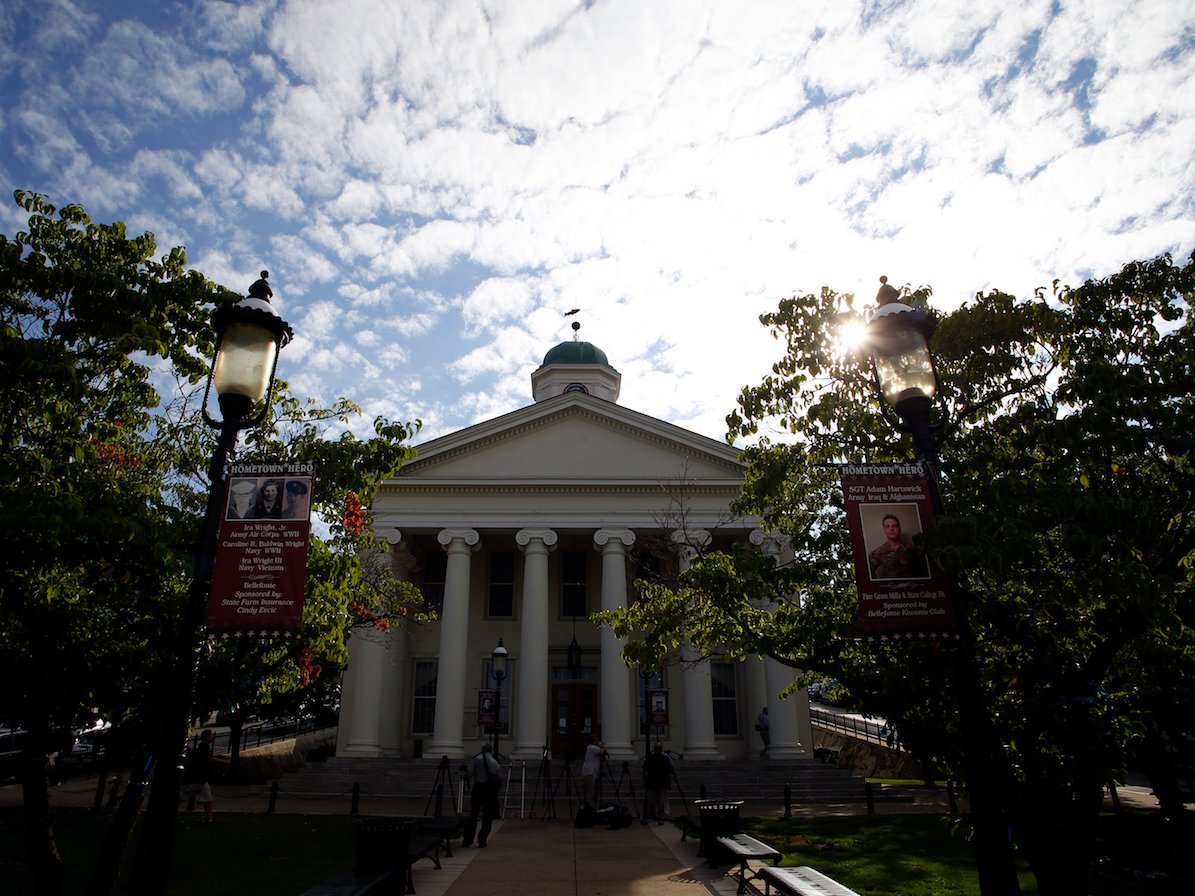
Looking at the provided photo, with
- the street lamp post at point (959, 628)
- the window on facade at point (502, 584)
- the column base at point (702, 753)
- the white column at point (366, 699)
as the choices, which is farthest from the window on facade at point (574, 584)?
the street lamp post at point (959, 628)

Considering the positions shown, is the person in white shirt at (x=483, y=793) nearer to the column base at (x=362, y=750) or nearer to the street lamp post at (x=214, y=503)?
the street lamp post at (x=214, y=503)

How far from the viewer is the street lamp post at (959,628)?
5.40 metres

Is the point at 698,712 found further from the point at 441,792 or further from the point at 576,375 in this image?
the point at 576,375

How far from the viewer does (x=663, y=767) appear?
53.7ft

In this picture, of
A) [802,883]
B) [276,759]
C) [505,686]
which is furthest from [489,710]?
[802,883]

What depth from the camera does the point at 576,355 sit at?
4206 cm

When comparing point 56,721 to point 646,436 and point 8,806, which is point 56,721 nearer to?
point 8,806

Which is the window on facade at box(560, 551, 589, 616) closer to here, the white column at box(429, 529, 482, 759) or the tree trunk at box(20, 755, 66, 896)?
the white column at box(429, 529, 482, 759)

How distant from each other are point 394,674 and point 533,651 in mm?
5107

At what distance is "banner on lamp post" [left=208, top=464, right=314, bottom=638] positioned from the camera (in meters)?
5.85

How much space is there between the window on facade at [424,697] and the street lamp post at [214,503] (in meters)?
24.4

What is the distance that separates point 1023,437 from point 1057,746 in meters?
2.78

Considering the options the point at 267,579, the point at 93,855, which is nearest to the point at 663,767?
the point at 93,855

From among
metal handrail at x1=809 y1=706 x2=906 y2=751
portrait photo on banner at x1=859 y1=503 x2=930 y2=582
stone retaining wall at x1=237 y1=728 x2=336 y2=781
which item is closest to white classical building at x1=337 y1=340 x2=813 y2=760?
stone retaining wall at x1=237 y1=728 x2=336 y2=781
